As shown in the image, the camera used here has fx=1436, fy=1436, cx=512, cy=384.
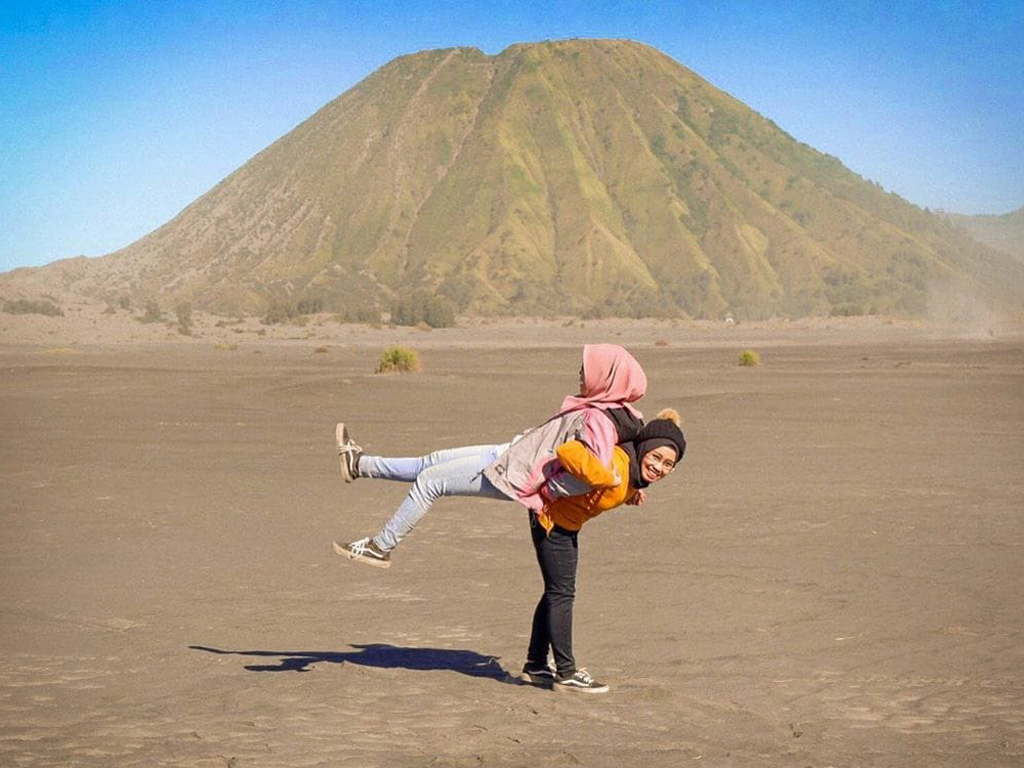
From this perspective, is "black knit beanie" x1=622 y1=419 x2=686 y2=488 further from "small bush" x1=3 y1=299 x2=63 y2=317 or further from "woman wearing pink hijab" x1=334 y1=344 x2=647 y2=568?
"small bush" x1=3 y1=299 x2=63 y2=317

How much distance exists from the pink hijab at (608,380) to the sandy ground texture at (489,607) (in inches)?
58.1

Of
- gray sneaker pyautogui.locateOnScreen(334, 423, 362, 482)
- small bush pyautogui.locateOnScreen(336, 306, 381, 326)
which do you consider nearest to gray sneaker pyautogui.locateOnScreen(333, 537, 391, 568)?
gray sneaker pyautogui.locateOnScreen(334, 423, 362, 482)

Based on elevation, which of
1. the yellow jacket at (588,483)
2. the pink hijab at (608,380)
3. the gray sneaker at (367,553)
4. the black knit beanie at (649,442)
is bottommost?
the gray sneaker at (367,553)

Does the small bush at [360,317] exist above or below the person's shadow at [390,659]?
above

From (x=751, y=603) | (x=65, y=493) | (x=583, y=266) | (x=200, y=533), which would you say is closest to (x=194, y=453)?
(x=65, y=493)

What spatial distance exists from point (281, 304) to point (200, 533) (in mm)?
70047

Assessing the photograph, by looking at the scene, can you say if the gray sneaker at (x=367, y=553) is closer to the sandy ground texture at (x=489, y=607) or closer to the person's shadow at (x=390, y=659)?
the sandy ground texture at (x=489, y=607)

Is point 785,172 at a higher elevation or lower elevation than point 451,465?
higher

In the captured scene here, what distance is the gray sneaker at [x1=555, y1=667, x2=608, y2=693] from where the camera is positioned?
23.2ft

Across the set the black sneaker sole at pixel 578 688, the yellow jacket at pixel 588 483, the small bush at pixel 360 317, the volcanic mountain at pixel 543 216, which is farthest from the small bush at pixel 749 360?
the volcanic mountain at pixel 543 216

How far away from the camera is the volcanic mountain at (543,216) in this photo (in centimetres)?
13900

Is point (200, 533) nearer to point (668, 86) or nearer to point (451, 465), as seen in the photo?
point (451, 465)

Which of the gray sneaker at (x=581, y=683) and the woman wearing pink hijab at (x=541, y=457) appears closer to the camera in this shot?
the woman wearing pink hijab at (x=541, y=457)

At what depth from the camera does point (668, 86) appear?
196 meters
